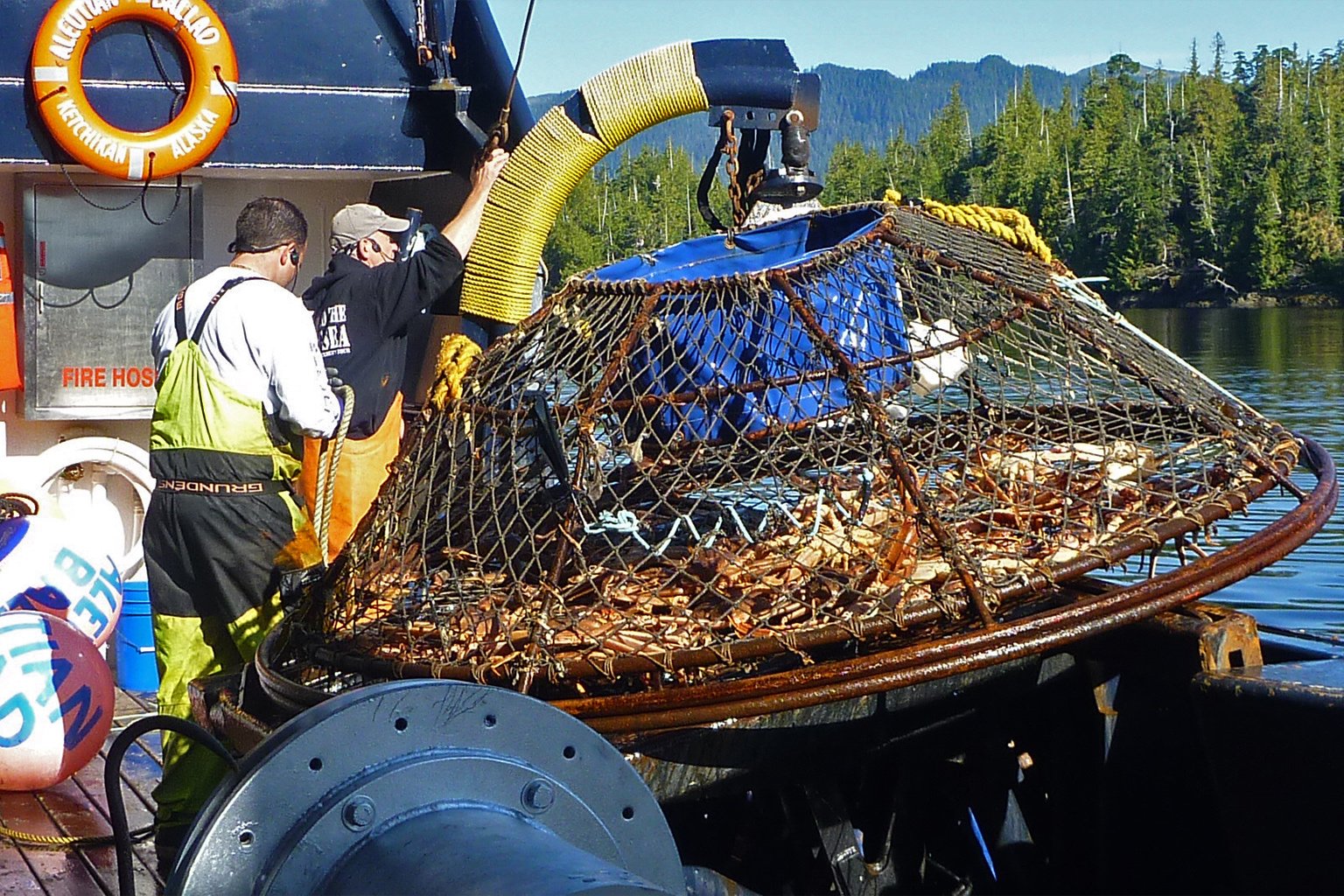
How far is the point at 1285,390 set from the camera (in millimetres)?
25859

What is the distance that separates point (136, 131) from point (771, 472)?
13.0ft

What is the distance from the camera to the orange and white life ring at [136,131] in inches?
234

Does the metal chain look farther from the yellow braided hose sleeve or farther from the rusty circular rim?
the rusty circular rim

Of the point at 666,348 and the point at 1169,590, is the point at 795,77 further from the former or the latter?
the point at 1169,590

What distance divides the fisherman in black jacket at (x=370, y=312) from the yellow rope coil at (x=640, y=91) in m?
0.51

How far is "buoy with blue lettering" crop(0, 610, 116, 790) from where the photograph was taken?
4.74 metres

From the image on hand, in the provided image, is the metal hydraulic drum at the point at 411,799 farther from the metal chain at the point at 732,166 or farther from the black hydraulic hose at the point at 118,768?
the metal chain at the point at 732,166

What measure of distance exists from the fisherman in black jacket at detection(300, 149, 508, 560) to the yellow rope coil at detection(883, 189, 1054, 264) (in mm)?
1703

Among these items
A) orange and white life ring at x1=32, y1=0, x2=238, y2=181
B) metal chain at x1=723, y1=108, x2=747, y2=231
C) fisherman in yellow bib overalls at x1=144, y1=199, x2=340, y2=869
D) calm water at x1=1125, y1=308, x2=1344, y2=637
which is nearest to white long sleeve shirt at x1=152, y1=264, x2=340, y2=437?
A: fisherman in yellow bib overalls at x1=144, y1=199, x2=340, y2=869

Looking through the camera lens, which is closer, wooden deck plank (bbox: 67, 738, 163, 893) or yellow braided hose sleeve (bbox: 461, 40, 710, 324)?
wooden deck plank (bbox: 67, 738, 163, 893)

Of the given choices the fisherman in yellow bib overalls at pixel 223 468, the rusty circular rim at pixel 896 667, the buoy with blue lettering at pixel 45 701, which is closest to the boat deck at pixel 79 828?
the buoy with blue lettering at pixel 45 701

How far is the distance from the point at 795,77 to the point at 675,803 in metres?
2.90

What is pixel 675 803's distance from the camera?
319cm

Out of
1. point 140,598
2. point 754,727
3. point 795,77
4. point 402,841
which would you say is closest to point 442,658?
point 754,727
